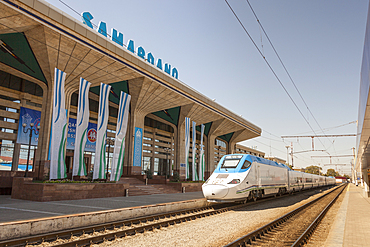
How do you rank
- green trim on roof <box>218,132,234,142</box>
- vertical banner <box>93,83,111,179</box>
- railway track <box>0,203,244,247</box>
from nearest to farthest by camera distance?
railway track <box>0,203,244,247</box> < vertical banner <box>93,83,111,179</box> < green trim on roof <box>218,132,234,142</box>

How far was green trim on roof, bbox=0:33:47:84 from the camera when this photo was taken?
779 inches

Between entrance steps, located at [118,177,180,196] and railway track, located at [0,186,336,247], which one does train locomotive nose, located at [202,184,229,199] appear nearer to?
railway track, located at [0,186,336,247]

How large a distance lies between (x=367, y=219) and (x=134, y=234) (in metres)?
9.81

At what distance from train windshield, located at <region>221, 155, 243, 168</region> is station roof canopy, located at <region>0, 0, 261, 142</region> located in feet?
43.7

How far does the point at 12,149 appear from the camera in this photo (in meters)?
27.4

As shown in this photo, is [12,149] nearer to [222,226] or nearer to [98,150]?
[98,150]

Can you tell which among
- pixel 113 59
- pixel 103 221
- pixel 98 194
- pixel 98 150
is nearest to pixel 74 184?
pixel 98 194

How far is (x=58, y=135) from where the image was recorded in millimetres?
18047

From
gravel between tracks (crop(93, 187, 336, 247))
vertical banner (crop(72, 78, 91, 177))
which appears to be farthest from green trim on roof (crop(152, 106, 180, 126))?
gravel between tracks (crop(93, 187, 336, 247))

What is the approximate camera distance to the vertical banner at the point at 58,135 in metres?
17.6

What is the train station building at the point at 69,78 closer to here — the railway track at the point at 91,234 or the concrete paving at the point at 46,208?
the concrete paving at the point at 46,208

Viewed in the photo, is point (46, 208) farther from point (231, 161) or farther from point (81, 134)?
point (231, 161)

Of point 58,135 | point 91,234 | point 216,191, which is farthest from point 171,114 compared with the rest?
point 91,234

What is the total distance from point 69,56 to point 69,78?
11.8 ft
